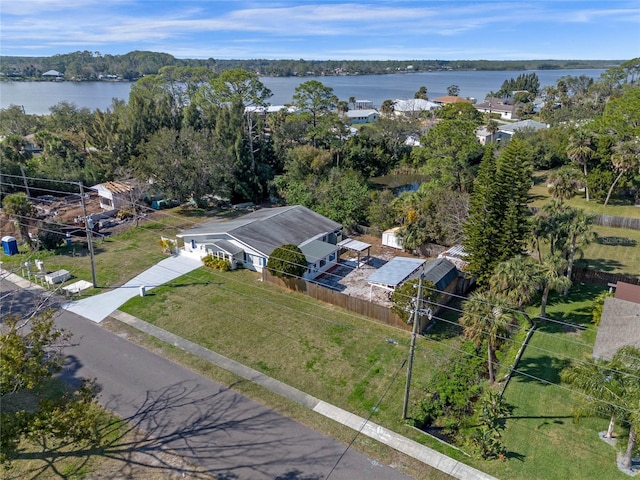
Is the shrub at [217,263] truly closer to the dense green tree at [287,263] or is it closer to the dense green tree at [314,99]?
the dense green tree at [287,263]

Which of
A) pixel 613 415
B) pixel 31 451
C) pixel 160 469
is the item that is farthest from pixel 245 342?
pixel 613 415

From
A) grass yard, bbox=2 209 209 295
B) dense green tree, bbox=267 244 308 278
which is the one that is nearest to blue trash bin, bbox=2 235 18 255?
grass yard, bbox=2 209 209 295

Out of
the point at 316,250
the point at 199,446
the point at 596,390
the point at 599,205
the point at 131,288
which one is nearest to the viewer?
the point at 596,390

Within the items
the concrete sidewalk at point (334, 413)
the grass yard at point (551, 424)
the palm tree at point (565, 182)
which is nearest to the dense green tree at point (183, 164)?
the concrete sidewalk at point (334, 413)

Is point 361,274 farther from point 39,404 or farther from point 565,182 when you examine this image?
point 39,404

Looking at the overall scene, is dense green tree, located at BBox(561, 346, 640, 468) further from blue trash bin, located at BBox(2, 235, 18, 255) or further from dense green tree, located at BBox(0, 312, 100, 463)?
blue trash bin, located at BBox(2, 235, 18, 255)

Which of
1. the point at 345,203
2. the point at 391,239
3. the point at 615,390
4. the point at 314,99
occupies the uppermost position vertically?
the point at 314,99

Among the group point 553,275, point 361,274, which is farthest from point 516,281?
point 361,274
